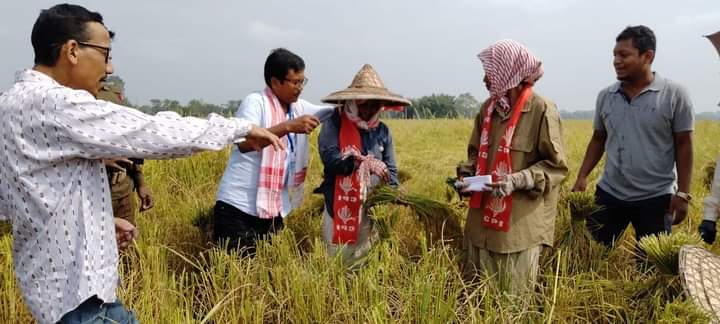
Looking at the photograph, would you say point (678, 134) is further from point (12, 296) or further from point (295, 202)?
point (12, 296)

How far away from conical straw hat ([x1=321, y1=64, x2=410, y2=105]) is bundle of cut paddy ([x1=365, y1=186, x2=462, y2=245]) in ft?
1.51

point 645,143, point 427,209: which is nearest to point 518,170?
point 427,209

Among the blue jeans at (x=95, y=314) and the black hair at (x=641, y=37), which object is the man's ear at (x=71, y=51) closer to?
the blue jeans at (x=95, y=314)

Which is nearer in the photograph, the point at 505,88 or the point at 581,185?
the point at 505,88

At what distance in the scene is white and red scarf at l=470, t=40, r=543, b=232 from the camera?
2.04 metres

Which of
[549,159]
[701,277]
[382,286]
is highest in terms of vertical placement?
[549,159]

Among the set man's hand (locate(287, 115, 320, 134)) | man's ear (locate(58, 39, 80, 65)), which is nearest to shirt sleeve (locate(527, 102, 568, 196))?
man's hand (locate(287, 115, 320, 134))

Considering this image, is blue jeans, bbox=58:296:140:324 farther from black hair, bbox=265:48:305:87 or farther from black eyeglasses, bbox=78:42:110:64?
black hair, bbox=265:48:305:87

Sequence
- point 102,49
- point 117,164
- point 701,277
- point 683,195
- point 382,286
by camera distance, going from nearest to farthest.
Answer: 1. point 102,49
2. point 701,277
3. point 382,286
4. point 117,164
5. point 683,195

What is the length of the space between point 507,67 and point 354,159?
84cm

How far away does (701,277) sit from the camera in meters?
1.66

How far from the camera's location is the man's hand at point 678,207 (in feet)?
7.68

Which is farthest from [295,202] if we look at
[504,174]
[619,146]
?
[619,146]

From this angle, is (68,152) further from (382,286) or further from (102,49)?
(382,286)
